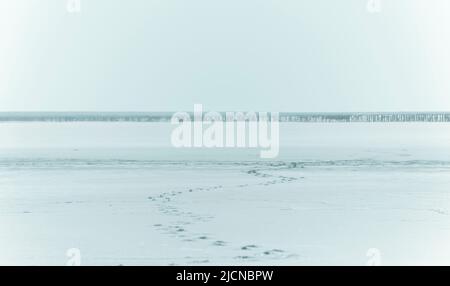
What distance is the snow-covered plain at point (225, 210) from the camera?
28.4ft

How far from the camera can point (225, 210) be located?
1139 cm

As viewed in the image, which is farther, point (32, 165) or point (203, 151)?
point (203, 151)

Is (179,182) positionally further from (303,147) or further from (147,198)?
(303,147)

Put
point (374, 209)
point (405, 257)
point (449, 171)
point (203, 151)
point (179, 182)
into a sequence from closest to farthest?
1. point (405, 257)
2. point (374, 209)
3. point (179, 182)
4. point (449, 171)
5. point (203, 151)

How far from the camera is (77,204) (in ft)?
39.1

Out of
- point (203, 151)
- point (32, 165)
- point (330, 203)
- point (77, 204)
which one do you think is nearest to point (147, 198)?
point (77, 204)

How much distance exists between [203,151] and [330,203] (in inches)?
429

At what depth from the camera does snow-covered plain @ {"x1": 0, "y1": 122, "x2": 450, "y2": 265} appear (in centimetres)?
866

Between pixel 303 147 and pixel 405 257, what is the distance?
15.5m

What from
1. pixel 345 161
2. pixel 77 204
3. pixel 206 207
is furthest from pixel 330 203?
pixel 345 161
